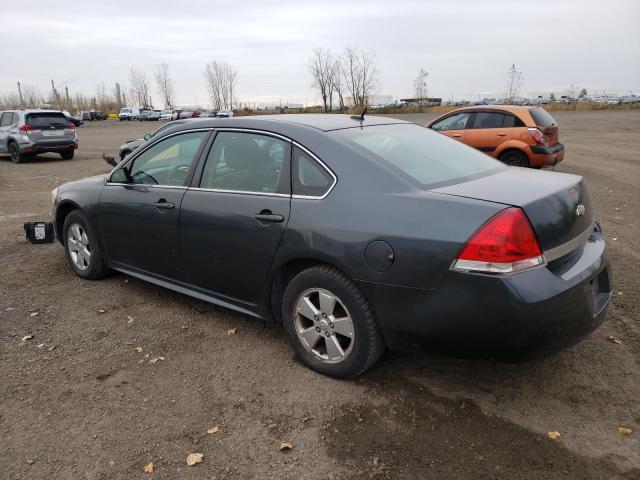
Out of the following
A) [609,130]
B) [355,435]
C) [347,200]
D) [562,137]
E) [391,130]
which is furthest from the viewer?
[609,130]

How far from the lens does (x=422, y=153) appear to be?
347 cm

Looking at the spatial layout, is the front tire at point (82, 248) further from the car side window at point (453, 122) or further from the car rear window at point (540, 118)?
the car rear window at point (540, 118)

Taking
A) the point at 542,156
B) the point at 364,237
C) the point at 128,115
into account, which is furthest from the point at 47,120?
the point at 128,115

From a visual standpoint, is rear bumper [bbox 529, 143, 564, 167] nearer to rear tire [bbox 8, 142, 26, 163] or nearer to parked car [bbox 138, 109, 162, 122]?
rear tire [bbox 8, 142, 26, 163]

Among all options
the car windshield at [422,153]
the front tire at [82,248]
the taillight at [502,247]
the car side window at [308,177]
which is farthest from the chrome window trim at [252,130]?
the front tire at [82,248]

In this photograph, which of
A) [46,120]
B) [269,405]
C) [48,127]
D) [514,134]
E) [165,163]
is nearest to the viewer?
[269,405]

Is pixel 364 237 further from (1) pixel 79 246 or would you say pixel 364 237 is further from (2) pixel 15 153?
(2) pixel 15 153

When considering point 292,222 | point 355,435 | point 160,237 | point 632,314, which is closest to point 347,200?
point 292,222

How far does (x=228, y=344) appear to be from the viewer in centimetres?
383

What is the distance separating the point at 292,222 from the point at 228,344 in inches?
46.3

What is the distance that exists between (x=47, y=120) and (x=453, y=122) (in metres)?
12.7

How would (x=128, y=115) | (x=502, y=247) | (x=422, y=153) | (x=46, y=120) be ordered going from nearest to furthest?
1. (x=502, y=247)
2. (x=422, y=153)
3. (x=46, y=120)
4. (x=128, y=115)

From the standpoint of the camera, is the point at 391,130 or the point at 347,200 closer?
the point at 347,200

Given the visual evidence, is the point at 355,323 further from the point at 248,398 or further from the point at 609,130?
the point at 609,130
